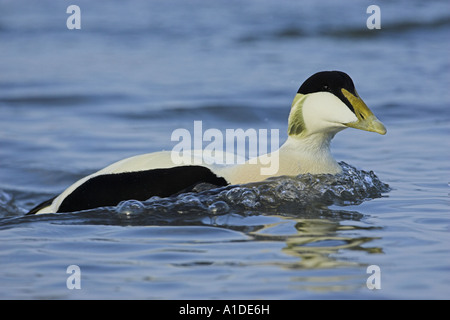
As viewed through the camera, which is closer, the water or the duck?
the water

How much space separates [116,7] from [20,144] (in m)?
8.83

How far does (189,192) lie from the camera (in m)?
5.15


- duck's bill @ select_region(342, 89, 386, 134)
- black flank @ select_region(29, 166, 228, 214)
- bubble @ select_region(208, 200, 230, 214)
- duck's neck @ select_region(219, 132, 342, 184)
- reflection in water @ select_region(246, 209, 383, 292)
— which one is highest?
duck's bill @ select_region(342, 89, 386, 134)

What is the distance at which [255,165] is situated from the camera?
207 inches

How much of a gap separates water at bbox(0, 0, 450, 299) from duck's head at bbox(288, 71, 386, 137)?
0.35m

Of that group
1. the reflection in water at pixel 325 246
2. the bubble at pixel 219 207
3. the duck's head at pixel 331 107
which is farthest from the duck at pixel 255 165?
the reflection in water at pixel 325 246

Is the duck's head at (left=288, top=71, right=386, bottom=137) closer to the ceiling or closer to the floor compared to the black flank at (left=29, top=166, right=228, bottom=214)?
closer to the ceiling

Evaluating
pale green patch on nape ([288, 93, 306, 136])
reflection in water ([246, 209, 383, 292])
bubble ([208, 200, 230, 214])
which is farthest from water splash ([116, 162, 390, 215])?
pale green patch on nape ([288, 93, 306, 136])

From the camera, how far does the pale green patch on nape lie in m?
5.36

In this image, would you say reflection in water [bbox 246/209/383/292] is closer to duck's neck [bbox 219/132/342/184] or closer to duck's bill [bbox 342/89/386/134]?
duck's neck [bbox 219/132/342/184]

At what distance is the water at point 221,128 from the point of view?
13.8 ft

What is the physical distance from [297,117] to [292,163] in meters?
0.28

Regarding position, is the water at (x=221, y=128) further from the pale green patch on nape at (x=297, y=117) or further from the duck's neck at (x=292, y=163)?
the pale green patch on nape at (x=297, y=117)
